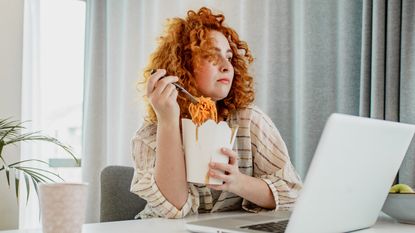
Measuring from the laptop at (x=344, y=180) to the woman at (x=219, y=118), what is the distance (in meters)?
0.29

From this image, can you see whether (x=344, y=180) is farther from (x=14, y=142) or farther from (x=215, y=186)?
(x=14, y=142)

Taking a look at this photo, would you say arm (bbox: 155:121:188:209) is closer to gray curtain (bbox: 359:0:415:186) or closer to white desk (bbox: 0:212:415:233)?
white desk (bbox: 0:212:415:233)

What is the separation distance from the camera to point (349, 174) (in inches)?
37.4

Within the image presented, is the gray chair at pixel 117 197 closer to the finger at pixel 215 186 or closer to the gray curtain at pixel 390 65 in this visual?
the finger at pixel 215 186

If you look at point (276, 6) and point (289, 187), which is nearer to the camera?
point (289, 187)

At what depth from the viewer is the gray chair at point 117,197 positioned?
173 centimetres

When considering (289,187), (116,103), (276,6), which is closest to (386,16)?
(276,6)

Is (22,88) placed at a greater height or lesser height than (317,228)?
greater

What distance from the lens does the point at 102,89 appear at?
319 centimetres

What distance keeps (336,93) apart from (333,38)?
0.73 feet

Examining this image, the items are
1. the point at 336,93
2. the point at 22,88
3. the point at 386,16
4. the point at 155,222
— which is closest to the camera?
the point at 155,222

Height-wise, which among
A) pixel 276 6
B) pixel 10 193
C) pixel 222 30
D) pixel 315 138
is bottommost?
pixel 10 193

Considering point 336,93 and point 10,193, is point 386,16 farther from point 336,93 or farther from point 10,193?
point 10,193

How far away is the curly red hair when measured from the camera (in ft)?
5.26
